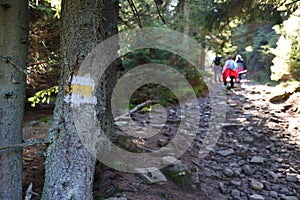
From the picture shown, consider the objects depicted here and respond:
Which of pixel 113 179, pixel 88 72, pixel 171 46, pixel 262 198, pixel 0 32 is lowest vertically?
pixel 262 198

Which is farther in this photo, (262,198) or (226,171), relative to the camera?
(226,171)

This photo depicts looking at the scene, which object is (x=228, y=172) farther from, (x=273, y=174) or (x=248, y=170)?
(x=273, y=174)

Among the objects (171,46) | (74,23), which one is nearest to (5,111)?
(74,23)

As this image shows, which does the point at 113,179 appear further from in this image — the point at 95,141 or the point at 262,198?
the point at 262,198

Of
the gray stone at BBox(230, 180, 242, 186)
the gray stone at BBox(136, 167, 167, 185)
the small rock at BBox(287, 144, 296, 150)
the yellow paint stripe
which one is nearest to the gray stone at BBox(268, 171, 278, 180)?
the gray stone at BBox(230, 180, 242, 186)

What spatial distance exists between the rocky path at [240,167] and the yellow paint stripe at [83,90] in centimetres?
157

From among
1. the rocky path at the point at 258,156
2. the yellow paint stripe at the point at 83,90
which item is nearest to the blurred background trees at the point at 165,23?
the yellow paint stripe at the point at 83,90

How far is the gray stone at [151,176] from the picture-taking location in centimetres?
381

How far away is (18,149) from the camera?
116 inches

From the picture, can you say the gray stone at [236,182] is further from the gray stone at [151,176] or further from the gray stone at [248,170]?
the gray stone at [151,176]

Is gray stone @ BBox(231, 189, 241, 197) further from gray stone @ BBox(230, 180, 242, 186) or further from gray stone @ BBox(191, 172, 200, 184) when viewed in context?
gray stone @ BBox(191, 172, 200, 184)

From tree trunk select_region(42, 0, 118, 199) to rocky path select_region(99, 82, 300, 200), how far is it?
86 cm

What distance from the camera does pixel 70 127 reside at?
8.64ft

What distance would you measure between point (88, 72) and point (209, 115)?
6.60 meters
